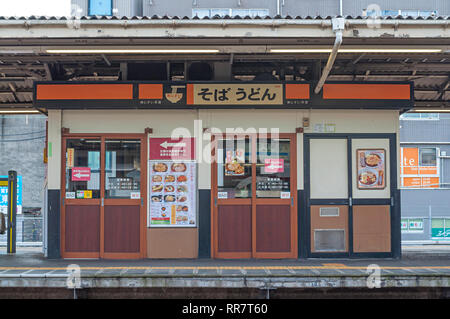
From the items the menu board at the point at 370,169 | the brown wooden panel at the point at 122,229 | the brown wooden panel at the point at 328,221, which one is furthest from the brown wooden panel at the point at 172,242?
the menu board at the point at 370,169

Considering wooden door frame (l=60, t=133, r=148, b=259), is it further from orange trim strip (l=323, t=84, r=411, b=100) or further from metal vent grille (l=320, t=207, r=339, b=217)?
orange trim strip (l=323, t=84, r=411, b=100)

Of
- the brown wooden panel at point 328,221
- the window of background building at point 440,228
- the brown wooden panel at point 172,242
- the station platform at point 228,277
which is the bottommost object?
the window of background building at point 440,228

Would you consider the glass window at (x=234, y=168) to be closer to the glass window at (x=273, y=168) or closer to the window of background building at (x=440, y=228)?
the glass window at (x=273, y=168)

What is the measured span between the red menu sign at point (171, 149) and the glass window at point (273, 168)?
1.26m

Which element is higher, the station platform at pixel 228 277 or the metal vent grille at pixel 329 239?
the metal vent grille at pixel 329 239

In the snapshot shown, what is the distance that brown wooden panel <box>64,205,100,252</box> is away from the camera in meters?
8.73

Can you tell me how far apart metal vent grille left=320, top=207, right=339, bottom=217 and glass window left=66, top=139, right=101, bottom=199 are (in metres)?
4.13

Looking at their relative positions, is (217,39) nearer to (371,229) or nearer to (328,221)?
(328,221)

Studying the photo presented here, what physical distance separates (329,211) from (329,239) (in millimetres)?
508

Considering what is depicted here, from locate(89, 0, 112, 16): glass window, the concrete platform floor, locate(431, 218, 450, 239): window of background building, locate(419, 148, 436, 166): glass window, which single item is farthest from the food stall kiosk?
locate(419, 148, 436, 166): glass window

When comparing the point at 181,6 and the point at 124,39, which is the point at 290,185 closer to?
the point at 124,39

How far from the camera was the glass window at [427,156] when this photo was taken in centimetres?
2261

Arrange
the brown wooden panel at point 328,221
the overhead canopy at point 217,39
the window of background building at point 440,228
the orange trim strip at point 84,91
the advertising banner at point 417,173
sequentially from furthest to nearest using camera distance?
the advertising banner at point 417,173, the window of background building at point 440,228, the brown wooden panel at point 328,221, the orange trim strip at point 84,91, the overhead canopy at point 217,39
